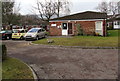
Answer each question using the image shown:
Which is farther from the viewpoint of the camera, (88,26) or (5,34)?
(88,26)

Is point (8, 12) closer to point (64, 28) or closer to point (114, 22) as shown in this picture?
point (64, 28)

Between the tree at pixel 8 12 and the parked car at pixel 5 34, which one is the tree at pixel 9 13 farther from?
the parked car at pixel 5 34

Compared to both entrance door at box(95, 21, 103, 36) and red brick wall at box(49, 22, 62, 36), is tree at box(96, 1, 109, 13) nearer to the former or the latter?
entrance door at box(95, 21, 103, 36)

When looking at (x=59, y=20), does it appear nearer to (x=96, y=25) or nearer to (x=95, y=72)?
(x=96, y=25)

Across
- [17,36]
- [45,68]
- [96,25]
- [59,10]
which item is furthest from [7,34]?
[59,10]

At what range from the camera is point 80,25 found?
22562mm

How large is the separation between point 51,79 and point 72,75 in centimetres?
89

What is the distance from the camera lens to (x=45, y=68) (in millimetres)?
6676

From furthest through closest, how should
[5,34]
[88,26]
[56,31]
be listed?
[56,31]
[88,26]
[5,34]

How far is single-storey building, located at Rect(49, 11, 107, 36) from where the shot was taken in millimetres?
21719

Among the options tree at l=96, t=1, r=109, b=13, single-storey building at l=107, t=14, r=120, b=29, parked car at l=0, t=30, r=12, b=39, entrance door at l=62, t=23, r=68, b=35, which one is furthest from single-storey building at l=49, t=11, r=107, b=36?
tree at l=96, t=1, r=109, b=13

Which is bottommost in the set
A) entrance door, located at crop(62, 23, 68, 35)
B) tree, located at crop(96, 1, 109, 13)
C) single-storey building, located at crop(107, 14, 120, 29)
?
entrance door, located at crop(62, 23, 68, 35)

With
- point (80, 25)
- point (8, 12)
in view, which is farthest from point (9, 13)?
point (80, 25)

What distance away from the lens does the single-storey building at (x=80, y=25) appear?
21719 mm
